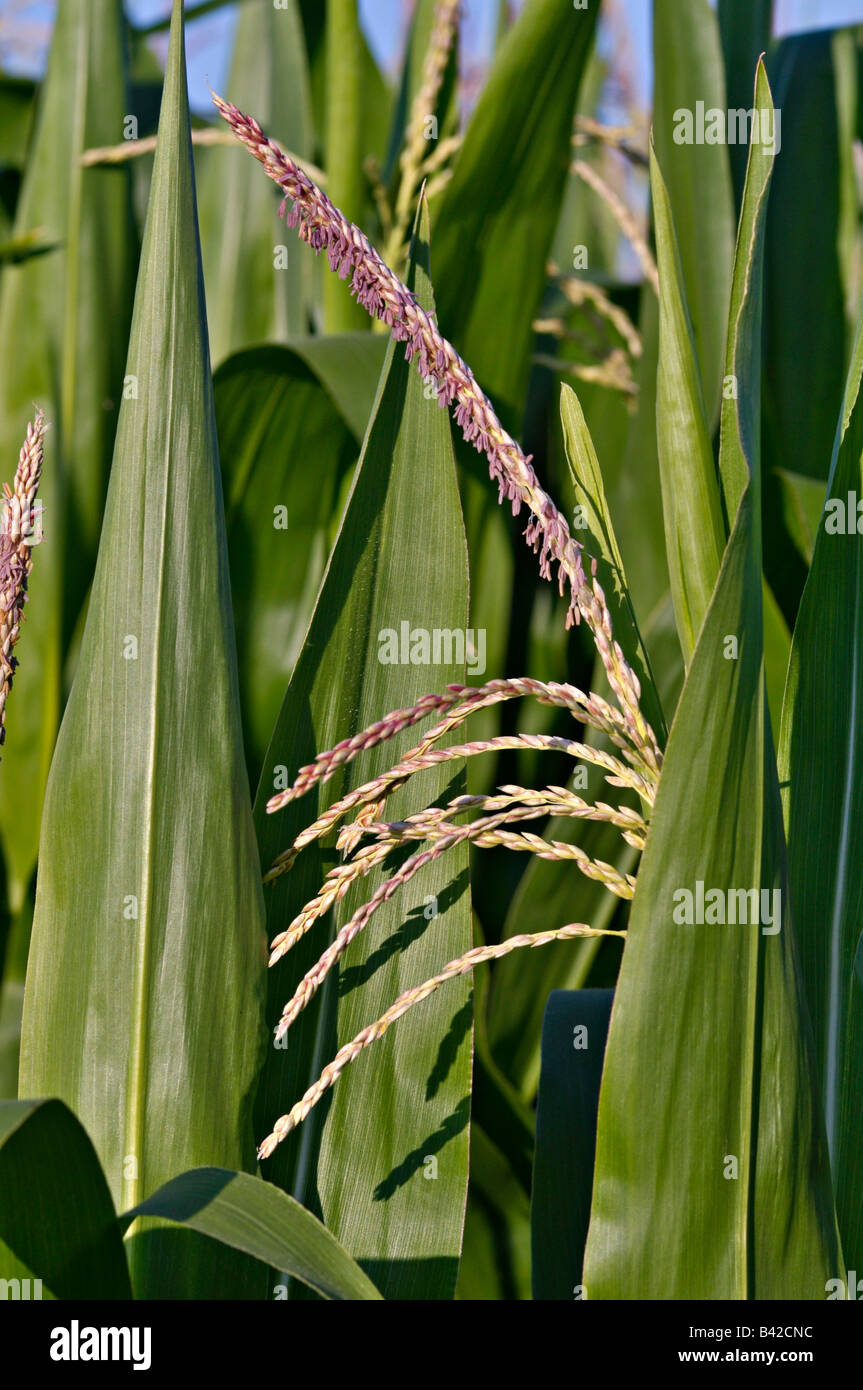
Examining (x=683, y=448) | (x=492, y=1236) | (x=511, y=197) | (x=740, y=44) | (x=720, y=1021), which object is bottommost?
(x=492, y=1236)

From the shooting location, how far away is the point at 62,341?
4.25ft

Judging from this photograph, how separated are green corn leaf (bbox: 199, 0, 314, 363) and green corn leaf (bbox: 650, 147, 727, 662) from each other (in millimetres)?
910

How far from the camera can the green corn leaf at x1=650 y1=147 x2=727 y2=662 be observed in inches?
20.5

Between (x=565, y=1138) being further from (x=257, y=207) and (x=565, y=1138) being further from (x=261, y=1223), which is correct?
(x=257, y=207)

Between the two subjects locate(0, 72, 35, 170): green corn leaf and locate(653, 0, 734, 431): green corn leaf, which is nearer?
locate(653, 0, 734, 431): green corn leaf

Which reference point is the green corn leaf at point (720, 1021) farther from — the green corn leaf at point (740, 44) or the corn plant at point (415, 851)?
the green corn leaf at point (740, 44)

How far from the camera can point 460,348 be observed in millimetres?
927

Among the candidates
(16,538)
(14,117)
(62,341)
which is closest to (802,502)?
(16,538)

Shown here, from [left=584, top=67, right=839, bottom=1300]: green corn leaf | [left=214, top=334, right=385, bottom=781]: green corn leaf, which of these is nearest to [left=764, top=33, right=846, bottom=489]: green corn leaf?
[left=214, top=334, right=385, bottom=781]: green corn leaf

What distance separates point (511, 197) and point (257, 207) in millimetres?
671

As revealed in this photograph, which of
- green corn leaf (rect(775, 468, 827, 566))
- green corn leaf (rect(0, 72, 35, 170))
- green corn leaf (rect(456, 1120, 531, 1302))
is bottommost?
green corn leaf (rect(456, 1120, 531, 1302))

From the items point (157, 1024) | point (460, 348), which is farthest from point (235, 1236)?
point (460, 348)

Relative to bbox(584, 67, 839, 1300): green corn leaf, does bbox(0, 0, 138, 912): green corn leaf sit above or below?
above

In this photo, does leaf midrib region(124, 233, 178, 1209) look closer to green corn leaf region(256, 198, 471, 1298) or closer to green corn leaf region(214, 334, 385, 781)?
green corn leaf region(256, 198, 471, 1298)
